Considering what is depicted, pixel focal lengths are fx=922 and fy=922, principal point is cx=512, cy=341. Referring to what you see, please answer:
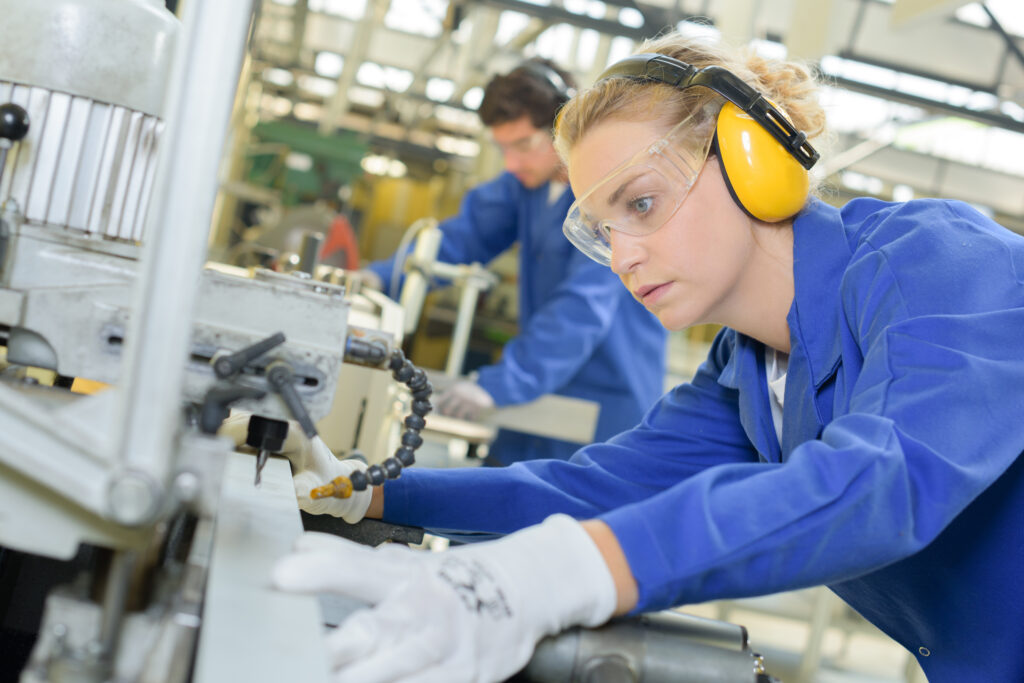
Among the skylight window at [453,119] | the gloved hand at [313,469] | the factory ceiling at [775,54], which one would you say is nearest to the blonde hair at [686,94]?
the gloved hand at [313,469]

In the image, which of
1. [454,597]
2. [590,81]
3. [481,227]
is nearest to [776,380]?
[454,597]

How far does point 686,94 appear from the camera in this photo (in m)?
1.17

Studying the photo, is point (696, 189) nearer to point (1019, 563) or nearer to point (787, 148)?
point (787, 148)

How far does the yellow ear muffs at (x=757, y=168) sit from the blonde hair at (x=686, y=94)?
0.06 m

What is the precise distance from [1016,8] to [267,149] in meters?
5.07

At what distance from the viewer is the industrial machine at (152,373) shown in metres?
0.54

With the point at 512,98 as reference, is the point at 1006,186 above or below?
above

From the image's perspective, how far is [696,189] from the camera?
116 centimetres

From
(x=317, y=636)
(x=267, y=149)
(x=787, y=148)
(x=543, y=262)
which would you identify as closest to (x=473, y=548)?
(x=317, y=636)

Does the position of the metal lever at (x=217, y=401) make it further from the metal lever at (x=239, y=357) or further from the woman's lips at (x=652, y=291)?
the woman's lips at (x=652, y=291)

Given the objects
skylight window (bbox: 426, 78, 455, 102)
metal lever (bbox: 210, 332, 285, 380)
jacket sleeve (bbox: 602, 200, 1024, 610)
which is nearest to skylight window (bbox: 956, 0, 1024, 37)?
skylight window (bbox: 426, 78, 455, 102)

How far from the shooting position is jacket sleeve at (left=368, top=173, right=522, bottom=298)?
3.26 meters

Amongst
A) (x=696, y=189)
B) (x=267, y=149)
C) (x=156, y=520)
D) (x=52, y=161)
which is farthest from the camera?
(x=267, y=149)

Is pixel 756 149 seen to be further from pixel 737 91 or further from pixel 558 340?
pixel 558 340
